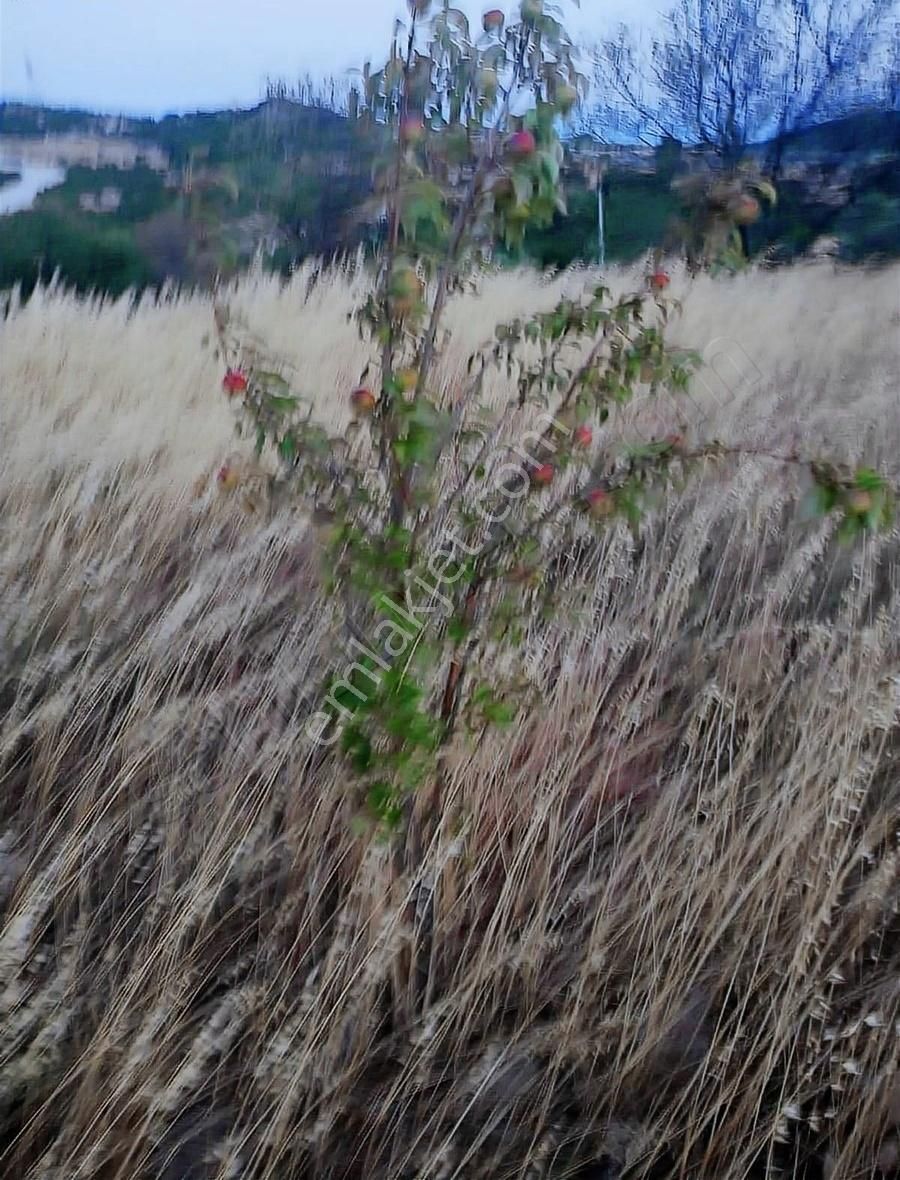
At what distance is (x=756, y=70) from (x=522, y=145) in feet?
11.1

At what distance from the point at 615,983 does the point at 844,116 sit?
12.6ft

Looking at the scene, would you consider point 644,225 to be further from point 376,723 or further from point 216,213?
point 376,723

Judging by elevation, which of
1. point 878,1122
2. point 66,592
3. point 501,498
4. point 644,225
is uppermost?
point 644,225

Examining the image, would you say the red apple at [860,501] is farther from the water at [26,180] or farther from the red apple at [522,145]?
the water at [26,180]

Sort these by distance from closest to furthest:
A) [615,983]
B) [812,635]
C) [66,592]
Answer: [615,983] → [812,635] → [66,592]

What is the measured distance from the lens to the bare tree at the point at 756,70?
2.90 m

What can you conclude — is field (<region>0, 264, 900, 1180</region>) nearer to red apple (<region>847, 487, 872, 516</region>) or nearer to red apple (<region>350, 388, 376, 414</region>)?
red apple (<region>847, 487, 872, 516</region>)

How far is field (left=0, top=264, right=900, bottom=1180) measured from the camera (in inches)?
43.0

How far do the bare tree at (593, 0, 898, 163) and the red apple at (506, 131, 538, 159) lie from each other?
2.01m

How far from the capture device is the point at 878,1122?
1.08 metres

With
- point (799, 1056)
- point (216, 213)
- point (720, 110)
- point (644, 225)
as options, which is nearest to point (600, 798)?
point (799, 1056)

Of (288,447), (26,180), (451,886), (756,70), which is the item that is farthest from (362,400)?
(756,70)

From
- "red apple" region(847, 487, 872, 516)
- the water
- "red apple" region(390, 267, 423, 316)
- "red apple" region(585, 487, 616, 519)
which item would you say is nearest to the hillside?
the water

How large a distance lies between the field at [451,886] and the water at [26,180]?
57 centimetres
